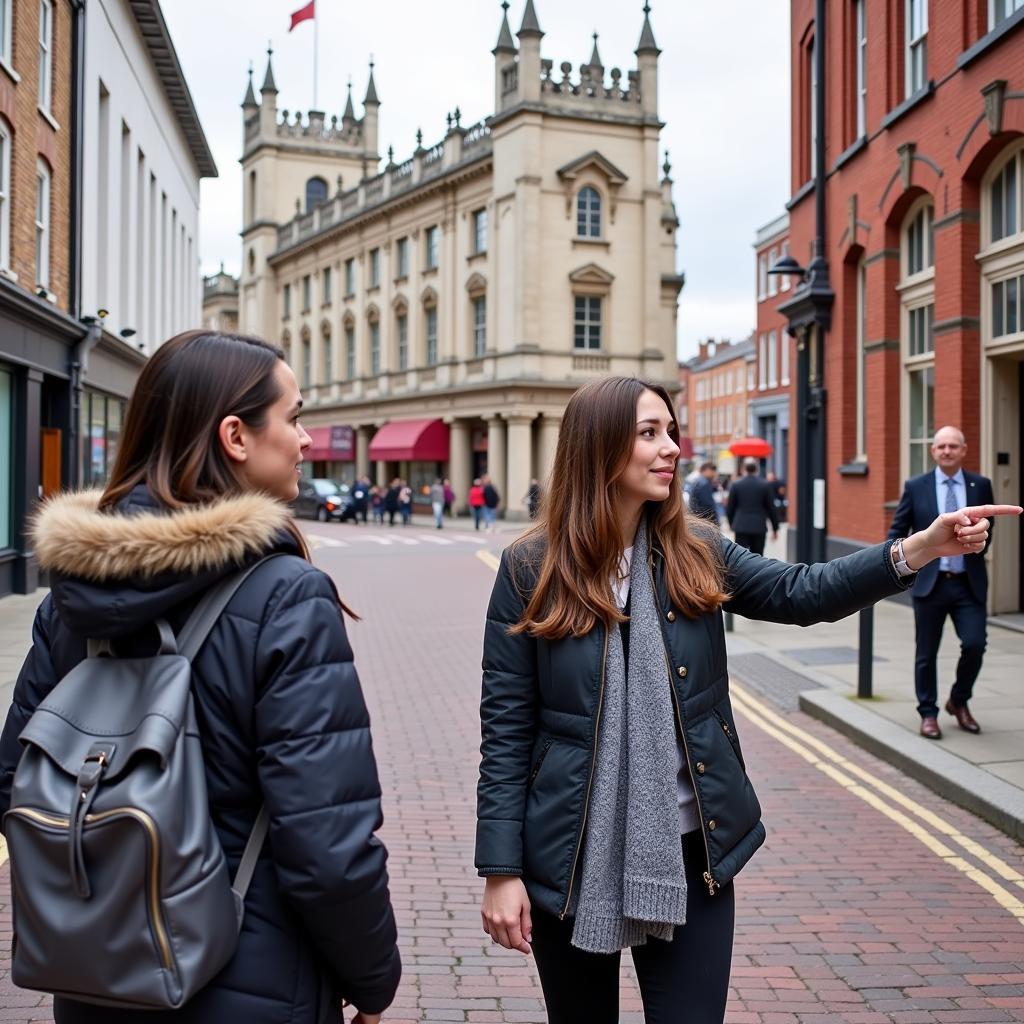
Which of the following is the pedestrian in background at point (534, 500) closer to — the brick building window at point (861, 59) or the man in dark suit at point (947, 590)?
the man in dark suit at point (947, 590)

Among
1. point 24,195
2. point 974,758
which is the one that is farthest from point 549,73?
point 974,758

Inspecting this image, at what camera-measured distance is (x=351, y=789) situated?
199 centimetres

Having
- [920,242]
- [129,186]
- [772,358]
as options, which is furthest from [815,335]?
[772,358]

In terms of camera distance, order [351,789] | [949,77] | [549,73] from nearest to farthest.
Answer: [351,789]
[949,77]
[549,73]

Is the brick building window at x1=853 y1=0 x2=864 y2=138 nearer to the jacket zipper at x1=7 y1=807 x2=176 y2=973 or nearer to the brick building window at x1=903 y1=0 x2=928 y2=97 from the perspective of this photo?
the brick building window at x1=903 y1=0 x2=928 y2=97

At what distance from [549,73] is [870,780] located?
127 feet

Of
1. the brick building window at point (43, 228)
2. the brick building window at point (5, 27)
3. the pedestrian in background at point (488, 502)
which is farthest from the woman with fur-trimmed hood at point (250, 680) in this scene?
the pedestrian in background at point (488, 502)

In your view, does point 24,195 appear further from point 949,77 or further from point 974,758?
point 974,758

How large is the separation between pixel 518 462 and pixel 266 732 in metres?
40.5

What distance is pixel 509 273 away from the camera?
42438 mm

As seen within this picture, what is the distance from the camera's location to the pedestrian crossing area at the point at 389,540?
30406 millimetres

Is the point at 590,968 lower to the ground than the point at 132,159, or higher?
lower

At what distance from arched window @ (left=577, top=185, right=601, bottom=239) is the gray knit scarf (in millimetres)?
41281

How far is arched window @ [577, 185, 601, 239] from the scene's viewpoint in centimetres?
4256
